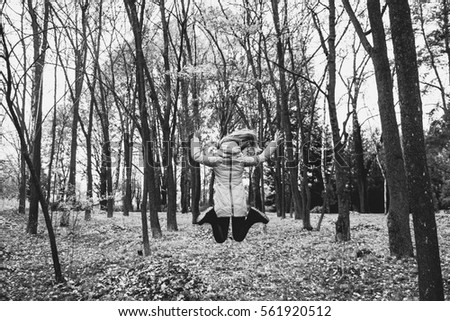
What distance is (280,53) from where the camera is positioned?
1262 centimetres

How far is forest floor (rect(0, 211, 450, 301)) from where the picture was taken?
612 cm

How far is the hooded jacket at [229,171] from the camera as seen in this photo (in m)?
5.20

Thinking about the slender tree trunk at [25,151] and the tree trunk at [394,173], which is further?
the tree trunk at [394,173]

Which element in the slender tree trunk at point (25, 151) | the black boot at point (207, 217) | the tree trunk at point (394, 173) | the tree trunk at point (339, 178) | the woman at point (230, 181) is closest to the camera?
the black boot at point (207, 217)

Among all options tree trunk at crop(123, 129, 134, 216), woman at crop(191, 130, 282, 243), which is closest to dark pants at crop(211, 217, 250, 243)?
woman at crop(191, 130, 282, 243)

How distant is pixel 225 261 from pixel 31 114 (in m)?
15.6

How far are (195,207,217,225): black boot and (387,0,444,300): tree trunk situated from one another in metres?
2.50

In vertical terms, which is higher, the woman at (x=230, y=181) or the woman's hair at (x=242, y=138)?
the woman's hair at (x=242, y=138)

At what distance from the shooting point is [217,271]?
7.38 m

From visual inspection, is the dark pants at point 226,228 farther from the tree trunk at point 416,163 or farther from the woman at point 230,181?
the tree trunk at point 416,163

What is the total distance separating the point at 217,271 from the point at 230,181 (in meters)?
2.77

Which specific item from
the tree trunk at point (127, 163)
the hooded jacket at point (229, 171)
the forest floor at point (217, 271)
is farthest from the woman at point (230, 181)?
the tree trunk at point (127, 163)

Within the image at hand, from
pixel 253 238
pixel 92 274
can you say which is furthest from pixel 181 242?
pixel 92 274
